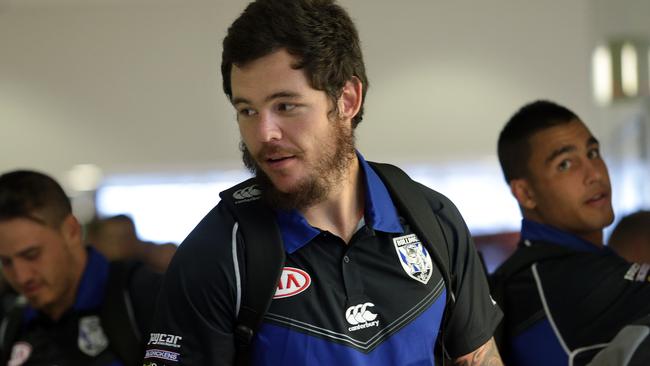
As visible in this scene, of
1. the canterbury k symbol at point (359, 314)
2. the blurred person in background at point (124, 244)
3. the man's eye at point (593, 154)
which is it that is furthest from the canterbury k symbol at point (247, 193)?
the blurred person in background at point (124, 244)

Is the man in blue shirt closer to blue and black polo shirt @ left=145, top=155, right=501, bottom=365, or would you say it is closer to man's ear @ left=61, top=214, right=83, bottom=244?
blue and black polo shirt @ left=145, top=155, right=501, bottom=365

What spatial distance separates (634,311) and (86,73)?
19.6ft

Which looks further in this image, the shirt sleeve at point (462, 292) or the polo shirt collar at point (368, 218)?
the shirt sleeve at point (462, 292)

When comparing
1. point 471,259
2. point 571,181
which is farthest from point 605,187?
point 471,259

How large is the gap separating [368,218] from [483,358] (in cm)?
45

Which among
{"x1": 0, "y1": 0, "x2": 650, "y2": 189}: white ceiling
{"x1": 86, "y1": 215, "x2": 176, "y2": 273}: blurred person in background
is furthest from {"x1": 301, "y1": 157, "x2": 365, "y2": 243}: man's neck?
{"x1": 0, "y1": 0, "x2": 650, "y2": 189}: white ceiling

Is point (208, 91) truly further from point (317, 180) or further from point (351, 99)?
point (317, 180)

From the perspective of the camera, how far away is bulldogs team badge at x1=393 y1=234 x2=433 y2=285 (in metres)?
1.82

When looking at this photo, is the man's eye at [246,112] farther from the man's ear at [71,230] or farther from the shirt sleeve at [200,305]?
the man's ear at [71,230]

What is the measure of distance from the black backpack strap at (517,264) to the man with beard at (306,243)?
2.34 ft

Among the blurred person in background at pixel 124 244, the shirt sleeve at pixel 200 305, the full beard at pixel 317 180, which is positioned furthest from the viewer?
the blurred person in background at pixel 124 244

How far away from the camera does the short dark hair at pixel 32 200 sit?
110 inches

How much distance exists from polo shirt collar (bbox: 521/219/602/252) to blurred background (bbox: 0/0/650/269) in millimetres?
4659

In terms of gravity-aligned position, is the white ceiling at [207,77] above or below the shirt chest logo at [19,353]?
above
